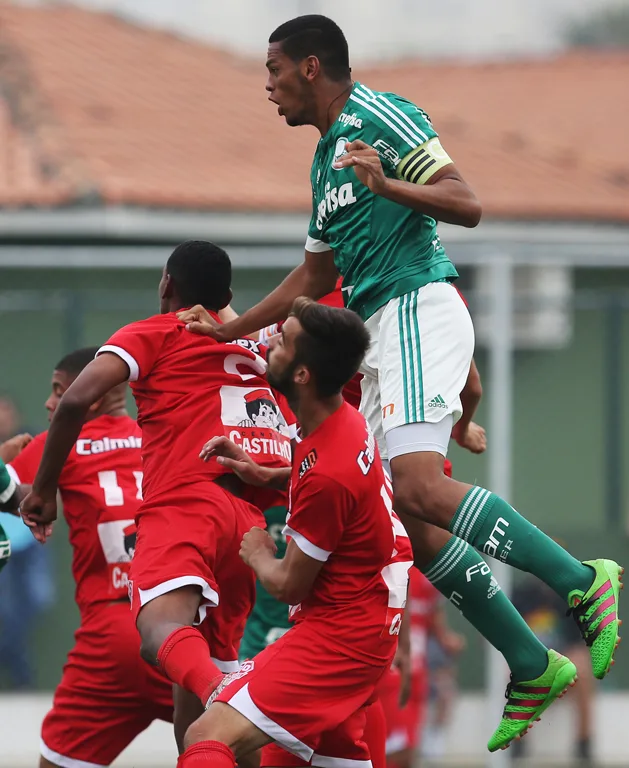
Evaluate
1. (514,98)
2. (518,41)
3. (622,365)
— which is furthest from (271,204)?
(518,41)

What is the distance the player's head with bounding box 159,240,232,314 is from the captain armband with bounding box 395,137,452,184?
0.86 metres

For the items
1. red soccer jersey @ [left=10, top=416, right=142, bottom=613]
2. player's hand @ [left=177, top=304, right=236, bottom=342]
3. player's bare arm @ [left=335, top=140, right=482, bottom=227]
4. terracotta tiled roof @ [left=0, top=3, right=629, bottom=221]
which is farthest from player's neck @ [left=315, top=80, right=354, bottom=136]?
terracotta tiled roof @ [left=0, top=3, right=629, bottom=221]

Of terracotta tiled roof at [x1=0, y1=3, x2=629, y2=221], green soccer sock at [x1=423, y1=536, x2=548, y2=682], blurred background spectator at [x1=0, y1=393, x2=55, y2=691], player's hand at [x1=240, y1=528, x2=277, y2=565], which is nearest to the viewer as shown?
player's hand at [x1=240, y1=528, x2=277, y2=565]

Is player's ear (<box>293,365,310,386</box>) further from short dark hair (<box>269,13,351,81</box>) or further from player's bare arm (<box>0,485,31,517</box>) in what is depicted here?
player's bare arm (<box>0,485,31,517</box>)

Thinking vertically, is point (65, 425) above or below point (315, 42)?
below

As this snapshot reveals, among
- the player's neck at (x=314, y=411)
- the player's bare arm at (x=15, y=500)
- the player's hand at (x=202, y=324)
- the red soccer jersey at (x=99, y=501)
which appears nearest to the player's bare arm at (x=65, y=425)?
the player's hand at (x=202, y=324)

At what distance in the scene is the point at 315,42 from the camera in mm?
5441

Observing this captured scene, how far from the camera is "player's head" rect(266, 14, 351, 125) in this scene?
5.43 metres

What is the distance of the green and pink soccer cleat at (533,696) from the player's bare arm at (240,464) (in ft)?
3.78

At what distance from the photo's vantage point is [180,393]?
221 inches

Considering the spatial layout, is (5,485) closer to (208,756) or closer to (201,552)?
(201,552)

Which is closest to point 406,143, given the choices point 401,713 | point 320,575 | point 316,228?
point 316,228

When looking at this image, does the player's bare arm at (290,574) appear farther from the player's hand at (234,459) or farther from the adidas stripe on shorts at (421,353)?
the adidas stripe on shorts at (421,353)

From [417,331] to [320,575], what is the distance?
0.93 meters
